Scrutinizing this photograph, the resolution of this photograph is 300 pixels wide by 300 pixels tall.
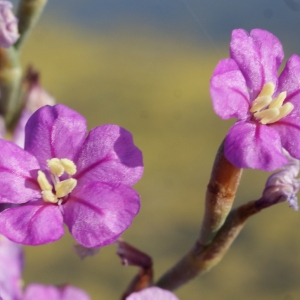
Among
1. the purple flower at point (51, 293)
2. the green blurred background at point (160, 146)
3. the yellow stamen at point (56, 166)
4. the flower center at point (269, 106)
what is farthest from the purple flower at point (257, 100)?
the green blurred background at point (160, 146)

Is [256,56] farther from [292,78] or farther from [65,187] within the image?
[65,187]

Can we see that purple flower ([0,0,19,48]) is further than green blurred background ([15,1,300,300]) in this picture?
No

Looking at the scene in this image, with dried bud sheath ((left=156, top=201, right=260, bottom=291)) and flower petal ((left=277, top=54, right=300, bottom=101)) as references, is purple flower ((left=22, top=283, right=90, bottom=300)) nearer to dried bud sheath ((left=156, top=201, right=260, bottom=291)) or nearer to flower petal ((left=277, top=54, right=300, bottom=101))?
dried bud sheath ((left=156, top=201, right=260, bottom=291))

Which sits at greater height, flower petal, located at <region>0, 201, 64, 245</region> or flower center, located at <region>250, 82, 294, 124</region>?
flower center, located at <region>250, 82, 294, 124</region>

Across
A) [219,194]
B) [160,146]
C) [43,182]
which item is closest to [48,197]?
[43,182]

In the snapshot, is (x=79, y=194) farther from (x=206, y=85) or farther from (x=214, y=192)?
(x=206, y=85)

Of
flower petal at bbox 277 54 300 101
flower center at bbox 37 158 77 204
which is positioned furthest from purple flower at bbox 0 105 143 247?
flower petal at bbox 277 54 300 101

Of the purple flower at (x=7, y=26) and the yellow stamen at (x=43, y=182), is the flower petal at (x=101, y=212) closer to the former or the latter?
the yellow stamen at (x=43, y=182)

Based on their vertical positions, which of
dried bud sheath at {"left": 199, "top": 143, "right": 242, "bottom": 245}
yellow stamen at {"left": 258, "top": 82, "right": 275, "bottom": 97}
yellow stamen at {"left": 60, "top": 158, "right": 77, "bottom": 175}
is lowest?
dried bud sheath at {"left": 199, "top": 143, "right": 242, "bottom": 245}
